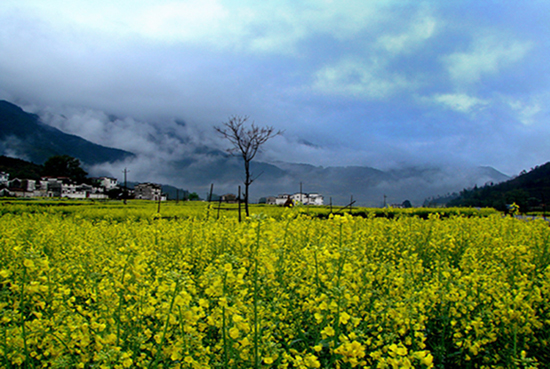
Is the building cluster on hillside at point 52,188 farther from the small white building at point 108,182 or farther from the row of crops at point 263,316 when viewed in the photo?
the row of crops at point 263,316

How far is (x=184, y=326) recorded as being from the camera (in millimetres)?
2299

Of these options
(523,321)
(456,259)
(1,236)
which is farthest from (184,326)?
(1,236)

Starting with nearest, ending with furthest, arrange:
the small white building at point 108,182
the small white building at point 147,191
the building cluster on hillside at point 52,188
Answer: the building cluster on hillside at point 52,188, the small white building at point 147,191, the small white building at point 108,182

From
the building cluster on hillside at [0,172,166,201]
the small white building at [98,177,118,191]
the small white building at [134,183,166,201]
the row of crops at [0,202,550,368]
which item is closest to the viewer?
the row of crops at [0,202,550,368]

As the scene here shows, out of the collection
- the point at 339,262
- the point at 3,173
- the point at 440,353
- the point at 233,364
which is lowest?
the point at 440,353

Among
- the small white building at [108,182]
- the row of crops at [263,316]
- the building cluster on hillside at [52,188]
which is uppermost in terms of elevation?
the small white building at [108,182]

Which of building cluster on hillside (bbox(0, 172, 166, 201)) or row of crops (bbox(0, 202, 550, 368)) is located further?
building cluster on hillside (bbox(0, 172, 166, 201))

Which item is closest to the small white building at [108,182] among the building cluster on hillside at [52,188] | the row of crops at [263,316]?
the building cluster on hillside at [52,188]

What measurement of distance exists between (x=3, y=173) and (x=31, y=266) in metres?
125

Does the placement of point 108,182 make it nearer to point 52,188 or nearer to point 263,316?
point 52,188

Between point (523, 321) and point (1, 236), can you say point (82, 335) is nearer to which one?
point (523, 321)

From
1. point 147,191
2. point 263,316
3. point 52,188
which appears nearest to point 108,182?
point 147,191

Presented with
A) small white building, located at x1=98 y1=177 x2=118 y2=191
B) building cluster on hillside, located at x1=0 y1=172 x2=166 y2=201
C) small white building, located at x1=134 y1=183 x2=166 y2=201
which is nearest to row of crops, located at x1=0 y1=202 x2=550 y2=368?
building cluster on hillside, located at x1=0 y1=172 x2=166 y2=201

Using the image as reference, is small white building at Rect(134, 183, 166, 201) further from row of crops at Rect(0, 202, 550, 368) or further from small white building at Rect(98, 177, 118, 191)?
row of crops at Rect(0, 202, 550, 368)
